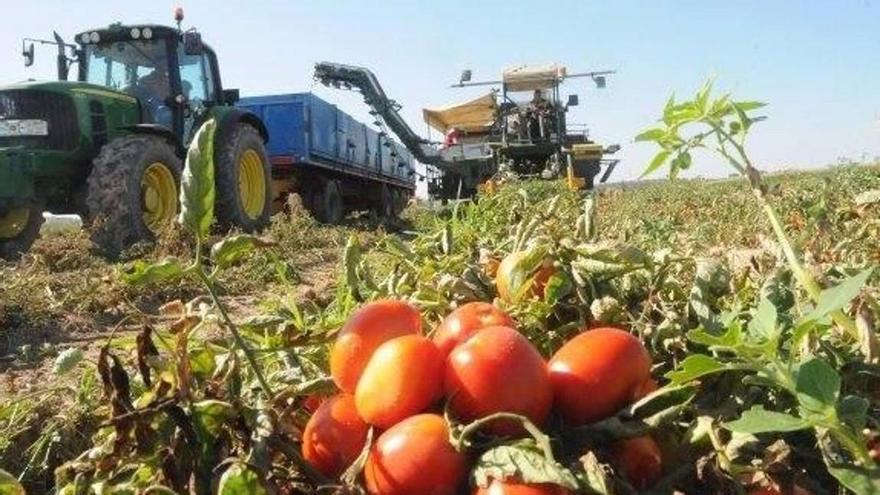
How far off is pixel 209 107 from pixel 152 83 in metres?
0.86

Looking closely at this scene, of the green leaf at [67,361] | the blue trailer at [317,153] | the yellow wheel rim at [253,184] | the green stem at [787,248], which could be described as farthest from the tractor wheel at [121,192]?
the green stem at [787,248]

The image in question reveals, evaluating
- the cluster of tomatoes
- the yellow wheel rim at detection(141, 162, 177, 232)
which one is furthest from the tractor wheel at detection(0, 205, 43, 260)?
the cluster of tomatoes

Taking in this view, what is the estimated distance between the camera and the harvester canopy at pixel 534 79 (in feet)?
56.1

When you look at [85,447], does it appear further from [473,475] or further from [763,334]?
[763,334]

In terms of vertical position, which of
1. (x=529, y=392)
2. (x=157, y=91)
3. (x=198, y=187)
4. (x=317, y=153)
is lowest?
(x=529, y=392)

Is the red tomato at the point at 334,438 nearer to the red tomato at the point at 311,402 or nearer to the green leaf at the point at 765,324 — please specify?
the red tomato at the point at 311,402

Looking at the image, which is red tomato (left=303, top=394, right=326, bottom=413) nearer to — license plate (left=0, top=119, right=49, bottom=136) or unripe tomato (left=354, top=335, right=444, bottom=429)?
unripe tomato (left=354, top=335, right=444, bottom=429)

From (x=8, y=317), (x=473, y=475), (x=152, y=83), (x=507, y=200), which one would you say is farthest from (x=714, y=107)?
(x=152, y=83)

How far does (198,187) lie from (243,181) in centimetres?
930

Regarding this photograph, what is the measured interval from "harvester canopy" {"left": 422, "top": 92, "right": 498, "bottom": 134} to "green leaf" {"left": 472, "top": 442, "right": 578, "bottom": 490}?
17212 mm

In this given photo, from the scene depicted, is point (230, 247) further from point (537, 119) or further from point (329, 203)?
point (537, 119)

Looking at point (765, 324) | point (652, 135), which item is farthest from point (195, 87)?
point (765, 324)

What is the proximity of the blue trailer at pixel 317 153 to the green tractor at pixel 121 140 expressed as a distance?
189cm

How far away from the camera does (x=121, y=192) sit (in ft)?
23.5
